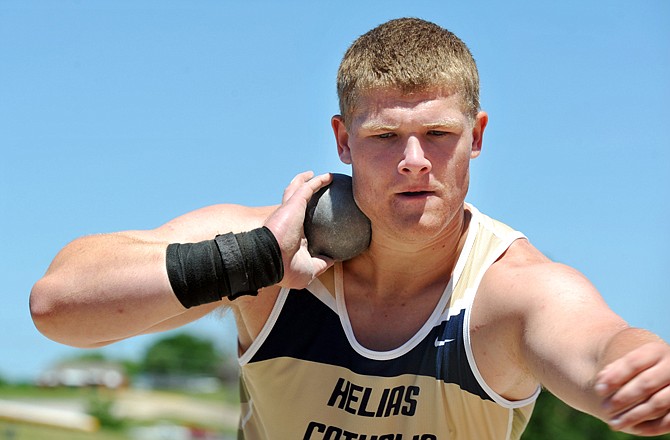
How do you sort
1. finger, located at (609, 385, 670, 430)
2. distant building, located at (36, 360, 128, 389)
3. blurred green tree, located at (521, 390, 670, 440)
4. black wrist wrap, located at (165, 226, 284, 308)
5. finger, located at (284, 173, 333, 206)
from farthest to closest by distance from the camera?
distant building, located at (36, 360, 128, 389) < blurred green tree, located at (521, 390, 670, 440) < finger, located at (284, 173, 333, 206) < black wrist wrap, located at (165, 226, 284, 308) < finger, located at (609, 385, 670, 430)

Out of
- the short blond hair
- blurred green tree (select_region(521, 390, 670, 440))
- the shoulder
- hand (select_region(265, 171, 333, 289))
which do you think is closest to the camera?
the shoulder

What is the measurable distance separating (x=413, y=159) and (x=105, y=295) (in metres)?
1.54

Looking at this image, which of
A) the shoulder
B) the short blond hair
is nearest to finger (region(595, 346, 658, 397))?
the shoulder

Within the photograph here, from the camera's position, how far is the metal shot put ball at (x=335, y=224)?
4.88 metres

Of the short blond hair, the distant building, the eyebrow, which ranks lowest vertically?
the distant building

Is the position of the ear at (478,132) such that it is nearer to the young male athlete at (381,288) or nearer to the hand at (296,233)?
the young male athlete at (381,288)

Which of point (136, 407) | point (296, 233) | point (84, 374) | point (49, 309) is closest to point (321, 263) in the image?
point (296, 233)

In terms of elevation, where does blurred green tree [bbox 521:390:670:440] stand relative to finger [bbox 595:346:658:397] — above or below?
below

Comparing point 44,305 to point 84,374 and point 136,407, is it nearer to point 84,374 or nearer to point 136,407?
point 136,407

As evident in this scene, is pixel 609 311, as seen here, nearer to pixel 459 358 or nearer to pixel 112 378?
pixel 459 358

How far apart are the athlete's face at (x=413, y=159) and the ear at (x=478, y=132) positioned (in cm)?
22

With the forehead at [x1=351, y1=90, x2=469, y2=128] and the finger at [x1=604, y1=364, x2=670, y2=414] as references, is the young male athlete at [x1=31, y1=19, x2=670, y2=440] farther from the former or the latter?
the finger at [x1=604, y1=364, x2=670, y2=414]

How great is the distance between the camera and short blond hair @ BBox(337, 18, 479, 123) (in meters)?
4.68

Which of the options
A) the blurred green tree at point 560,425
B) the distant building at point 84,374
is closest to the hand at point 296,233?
the blurred green tree at point 560,425
